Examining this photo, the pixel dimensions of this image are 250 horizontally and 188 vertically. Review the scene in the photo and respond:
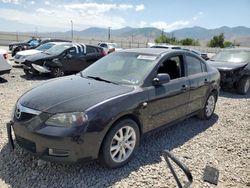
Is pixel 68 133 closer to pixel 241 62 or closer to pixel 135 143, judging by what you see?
pixel 135 143

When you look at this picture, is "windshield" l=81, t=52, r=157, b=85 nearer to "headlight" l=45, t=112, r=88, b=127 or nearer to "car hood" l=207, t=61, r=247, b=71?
"headlight" l=45, t=112, r=88, b=127

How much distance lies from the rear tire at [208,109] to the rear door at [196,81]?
264 mm

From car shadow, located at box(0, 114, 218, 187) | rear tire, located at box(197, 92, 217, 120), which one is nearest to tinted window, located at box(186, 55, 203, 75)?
rear tire, located at box(197, 92, 217, 120)

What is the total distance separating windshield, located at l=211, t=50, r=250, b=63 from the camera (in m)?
9.88

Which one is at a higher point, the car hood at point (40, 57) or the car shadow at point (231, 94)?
the car hood at point (40, 57)

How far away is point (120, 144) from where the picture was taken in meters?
3.64

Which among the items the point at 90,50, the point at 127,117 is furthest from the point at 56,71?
the point at 127,117

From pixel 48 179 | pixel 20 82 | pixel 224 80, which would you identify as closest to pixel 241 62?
pixel 224 80

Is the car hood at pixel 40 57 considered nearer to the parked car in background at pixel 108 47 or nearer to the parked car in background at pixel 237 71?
the parked car in background at pixel 108 47

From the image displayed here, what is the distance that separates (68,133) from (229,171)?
2402 millimetres

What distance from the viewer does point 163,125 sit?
4.46m

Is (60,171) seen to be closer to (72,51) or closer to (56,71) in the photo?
(56,71)

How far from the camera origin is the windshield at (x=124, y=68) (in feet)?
13.7

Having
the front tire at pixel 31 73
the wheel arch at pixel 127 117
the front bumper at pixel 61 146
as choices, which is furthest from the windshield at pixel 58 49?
the front bumper at pixel 61 146
